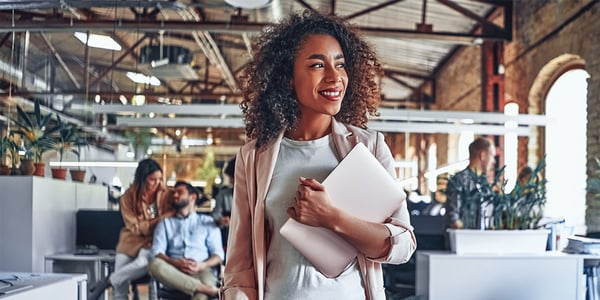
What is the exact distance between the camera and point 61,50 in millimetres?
9523

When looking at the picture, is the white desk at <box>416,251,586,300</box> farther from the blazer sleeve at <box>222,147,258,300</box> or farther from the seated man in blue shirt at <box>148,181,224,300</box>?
the blazer sleeve at <box>222,147,258,300</box>

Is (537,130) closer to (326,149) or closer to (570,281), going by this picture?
(570,281)

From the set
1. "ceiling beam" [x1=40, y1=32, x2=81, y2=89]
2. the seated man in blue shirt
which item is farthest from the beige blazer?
"ceiling beam" [x1=40, y1=32, x2=81, y2=89]

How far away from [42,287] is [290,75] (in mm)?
1515

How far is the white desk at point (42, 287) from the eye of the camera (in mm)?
2178

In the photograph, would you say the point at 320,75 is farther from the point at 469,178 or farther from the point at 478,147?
the point at 478,147

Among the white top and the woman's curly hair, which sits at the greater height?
the woman's curly hair

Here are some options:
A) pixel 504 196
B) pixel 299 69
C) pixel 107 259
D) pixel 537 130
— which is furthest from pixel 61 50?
pixel 299 69

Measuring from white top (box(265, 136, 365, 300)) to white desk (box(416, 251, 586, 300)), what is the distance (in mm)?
3039

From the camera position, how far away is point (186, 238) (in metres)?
4.75

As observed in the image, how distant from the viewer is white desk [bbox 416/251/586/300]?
4.06m

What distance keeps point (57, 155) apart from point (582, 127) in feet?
19.6

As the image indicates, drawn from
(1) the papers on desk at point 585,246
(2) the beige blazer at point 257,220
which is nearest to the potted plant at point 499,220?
(1) the papers on desk at point 585,246

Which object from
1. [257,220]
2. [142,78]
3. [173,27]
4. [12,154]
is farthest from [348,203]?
[142,78]
